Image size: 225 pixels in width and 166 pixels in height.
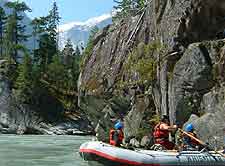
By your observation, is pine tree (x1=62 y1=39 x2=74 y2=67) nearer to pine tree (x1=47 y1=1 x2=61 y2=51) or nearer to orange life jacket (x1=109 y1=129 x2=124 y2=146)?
pine tree (x1=47 y1=1 x2=61 y2=51)

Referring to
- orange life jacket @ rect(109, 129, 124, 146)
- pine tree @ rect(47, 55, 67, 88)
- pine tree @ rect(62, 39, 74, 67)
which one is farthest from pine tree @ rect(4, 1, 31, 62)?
orange life jacket @ rect(109, 129, 124, 146)

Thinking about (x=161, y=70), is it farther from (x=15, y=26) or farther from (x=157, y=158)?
(x=15, y=26)

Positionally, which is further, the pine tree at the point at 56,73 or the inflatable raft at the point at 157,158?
the pine tree at the point at 56,73

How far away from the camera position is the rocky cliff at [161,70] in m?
24.2

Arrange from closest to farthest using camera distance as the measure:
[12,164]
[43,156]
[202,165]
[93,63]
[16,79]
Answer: [202,165]
[12,164]
[43,156]
[93,63]
[16,79]

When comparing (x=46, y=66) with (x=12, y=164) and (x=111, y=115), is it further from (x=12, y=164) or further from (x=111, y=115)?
(x=12, y=164)

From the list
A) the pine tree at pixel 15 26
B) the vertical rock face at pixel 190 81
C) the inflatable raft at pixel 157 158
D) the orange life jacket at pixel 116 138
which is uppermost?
the pine tree at pixel 15 26

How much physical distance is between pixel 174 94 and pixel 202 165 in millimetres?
8631

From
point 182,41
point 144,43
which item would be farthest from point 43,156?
point 144,43

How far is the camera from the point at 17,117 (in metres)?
61.5

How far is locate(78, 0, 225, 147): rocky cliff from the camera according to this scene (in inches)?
955

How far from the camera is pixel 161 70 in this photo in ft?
92.9

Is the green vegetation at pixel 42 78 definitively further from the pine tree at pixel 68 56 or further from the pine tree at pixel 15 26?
the pine tree at pixel 15 26

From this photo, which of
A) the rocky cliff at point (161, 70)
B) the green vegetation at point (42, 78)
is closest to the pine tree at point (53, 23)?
the green vegetation at point (42, 78)
